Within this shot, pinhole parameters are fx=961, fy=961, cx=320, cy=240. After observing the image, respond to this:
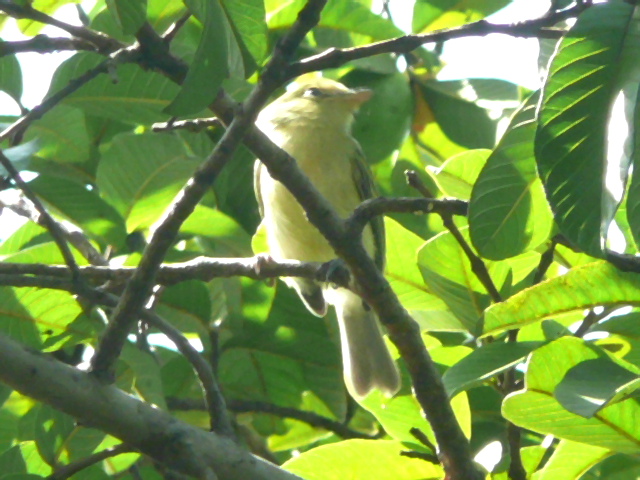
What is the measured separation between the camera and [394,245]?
2.61m

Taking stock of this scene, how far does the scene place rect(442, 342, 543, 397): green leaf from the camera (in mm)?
1853

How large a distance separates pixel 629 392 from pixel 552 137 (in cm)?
51

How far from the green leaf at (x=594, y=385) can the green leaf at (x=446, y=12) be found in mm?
1633

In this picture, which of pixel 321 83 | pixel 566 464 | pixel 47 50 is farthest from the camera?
pixel 321 83

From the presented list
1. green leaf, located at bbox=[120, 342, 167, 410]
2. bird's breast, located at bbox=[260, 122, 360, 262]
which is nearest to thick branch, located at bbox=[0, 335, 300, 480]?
green leaf, located at bbox=[120, 342, 167, 410]

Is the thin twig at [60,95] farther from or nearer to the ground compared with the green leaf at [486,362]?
farther from the ground

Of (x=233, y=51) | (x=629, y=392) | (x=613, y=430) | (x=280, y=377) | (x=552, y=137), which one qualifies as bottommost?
(x=280, y=377)

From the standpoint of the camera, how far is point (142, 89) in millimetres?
2309

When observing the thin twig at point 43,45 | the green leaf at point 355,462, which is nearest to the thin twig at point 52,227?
the thin twig at point 43,45

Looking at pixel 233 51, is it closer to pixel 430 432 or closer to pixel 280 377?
pixel 430 432

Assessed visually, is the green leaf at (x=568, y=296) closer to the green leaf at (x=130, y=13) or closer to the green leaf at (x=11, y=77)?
the green leaf at (x=130, y=13)

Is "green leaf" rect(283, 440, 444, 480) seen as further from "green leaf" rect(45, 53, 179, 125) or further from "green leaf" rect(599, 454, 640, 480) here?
"green leaf" rect(45, 53, 179, 125)

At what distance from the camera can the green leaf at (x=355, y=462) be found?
7.38 ft

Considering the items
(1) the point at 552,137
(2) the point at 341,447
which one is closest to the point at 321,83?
(2) the point at 341,447
